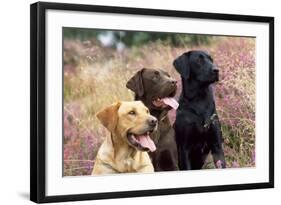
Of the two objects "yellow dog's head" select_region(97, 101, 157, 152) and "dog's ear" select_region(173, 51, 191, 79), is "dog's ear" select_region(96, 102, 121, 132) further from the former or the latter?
"dog's ear" select_region(173, 51, 191, 79)

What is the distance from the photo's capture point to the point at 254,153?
4070mm

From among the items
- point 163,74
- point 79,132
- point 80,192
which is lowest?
point 80,192

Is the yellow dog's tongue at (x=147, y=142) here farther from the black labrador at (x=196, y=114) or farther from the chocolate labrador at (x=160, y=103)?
the black labrador at (x=196, y=114)

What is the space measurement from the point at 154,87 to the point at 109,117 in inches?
11.1

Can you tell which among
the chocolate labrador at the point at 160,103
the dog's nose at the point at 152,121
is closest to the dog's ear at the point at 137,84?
the chocolate labrador at the point at 160,103

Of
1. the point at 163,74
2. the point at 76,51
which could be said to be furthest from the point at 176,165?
the point at 76,51

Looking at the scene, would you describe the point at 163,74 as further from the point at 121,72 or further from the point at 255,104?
the point at 255,104

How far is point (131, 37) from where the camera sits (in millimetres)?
3678

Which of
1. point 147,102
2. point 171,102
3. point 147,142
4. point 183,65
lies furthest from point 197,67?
point 147,142

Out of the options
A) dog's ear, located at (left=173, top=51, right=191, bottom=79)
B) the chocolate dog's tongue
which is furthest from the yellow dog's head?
dog's ear, located at (left=173, top=51, right=191, bottom=79)

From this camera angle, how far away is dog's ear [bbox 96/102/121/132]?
3.61 metres

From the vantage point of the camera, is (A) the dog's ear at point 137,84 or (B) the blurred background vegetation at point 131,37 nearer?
(B) the blurred background vegetation at point 131,37

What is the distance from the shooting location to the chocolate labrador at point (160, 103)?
12.1 ft

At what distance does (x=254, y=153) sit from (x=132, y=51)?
0.91 meters
